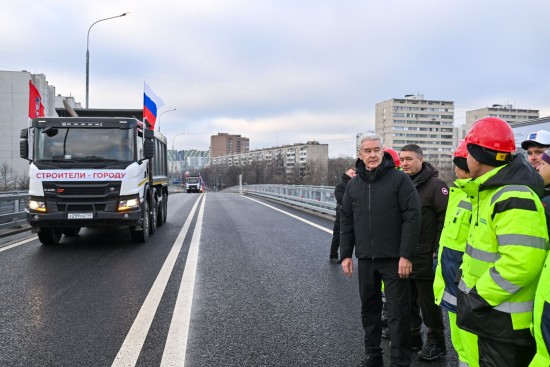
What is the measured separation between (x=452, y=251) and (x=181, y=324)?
9.86ft

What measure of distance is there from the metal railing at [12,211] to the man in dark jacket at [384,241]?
10.7 m

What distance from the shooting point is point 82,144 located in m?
9.52

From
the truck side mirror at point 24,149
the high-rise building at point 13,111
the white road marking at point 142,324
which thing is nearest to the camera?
the white road marking at point 142,324

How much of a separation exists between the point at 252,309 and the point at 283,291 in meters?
0.91

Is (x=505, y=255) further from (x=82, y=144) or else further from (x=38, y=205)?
(x=82, y=144)

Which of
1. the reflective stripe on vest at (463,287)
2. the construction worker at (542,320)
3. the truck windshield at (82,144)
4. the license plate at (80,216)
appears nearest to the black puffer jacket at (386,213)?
the reflective stripe on vest at (463,287)

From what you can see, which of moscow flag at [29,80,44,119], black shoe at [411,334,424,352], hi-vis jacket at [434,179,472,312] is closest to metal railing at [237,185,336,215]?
moscow flag at [29,80,44,119]

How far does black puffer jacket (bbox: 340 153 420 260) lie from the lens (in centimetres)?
363

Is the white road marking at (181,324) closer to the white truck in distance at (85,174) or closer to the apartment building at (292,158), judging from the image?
the white truck in distance at (85,174)

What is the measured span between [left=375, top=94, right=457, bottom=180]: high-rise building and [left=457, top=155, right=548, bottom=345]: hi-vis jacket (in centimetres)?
10206

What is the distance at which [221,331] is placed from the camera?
4.55 meters

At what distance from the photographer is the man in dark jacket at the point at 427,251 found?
4.02 meters

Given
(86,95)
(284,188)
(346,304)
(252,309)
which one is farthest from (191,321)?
(284,188)

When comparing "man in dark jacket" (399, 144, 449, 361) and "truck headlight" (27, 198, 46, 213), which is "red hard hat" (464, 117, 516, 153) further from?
"truck headlight" (27, 198, 46, 213)
